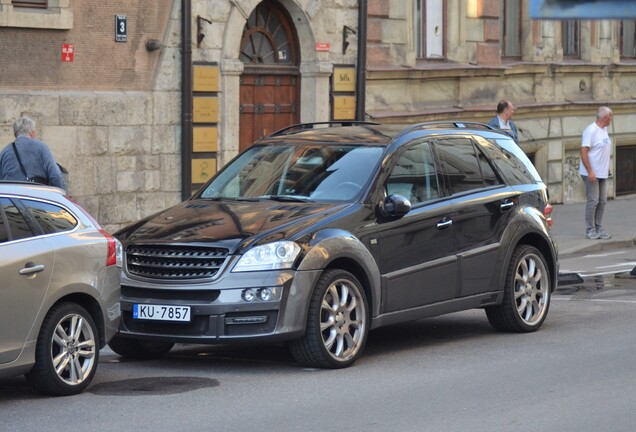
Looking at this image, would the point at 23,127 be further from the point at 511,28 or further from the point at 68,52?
the point at 511,28

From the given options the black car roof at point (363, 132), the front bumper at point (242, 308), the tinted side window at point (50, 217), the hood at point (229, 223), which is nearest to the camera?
the tinted side window at point (50, 217)

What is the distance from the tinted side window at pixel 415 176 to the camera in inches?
416

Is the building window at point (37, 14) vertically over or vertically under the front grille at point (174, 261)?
over

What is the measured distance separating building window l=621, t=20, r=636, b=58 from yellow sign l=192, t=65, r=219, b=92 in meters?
13.1

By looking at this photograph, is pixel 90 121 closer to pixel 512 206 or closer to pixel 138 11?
pixel 138 11

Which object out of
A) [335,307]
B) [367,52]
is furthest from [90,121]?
[335,307]

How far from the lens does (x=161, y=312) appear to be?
373 inches

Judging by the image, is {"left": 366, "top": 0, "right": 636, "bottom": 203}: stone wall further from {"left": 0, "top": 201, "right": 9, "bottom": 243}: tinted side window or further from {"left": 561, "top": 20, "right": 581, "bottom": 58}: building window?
{"left": 0, "top": 201, "right": 9, "bottom": 243}: tinted side window

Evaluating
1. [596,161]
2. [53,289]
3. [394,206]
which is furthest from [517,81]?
[53,289]

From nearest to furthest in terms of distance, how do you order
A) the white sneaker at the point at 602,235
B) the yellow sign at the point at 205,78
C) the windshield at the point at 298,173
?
the windshield at the point at 298,173 → the yellow sign at the point at 205,78 → the white sneaker at the point at 602,235

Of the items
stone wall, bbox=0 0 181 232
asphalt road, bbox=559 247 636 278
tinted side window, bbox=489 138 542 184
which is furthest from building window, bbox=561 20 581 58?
tinted side window, bbox=489 138 542 184

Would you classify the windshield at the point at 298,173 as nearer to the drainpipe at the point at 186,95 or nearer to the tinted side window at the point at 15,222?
the tinted side window at the point at 15,222

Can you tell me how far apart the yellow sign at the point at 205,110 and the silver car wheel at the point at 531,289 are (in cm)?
837

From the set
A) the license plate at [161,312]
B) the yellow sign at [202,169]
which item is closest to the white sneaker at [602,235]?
the yellow sign at [202,169]
